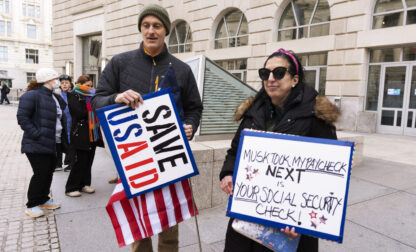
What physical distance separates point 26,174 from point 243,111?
205 inches

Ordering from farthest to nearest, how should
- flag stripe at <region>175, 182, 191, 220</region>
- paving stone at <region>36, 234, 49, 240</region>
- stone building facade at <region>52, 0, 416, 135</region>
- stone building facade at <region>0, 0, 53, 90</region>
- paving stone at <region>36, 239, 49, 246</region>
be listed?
1. stone building facade at <region>0, 0, 53, 90</region>
2. stone building facade at <region>52, 0, 416, 135</region>
3. paving stone at <region>36, 234, 49, 240</region>
4. paving stone at <region>36, 239, 49, 246</region>
5. flag stripe at <region>175, 182, 191, 220</region>

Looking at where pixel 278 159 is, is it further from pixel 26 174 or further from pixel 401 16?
pixel 401 16

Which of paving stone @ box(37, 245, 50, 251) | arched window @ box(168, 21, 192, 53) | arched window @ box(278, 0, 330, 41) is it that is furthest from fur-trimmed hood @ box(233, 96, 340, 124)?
arched window @ box(168, 21, 192, 53)

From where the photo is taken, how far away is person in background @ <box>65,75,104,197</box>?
4434 mm

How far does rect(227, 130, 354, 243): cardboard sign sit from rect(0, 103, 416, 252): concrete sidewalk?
163cm

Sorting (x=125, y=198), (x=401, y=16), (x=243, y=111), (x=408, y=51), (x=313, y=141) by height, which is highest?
(x=401, y=16)

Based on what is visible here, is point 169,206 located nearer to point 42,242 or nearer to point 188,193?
point 188,193

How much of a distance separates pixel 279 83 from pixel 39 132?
10.0 feet

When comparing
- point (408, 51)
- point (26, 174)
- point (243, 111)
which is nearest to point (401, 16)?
point (408, 51)

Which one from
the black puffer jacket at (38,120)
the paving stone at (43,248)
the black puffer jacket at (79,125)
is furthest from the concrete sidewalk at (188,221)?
the black puffer jacket at (38,120)

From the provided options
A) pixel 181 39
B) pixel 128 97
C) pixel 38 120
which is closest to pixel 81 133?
pixel 38 120

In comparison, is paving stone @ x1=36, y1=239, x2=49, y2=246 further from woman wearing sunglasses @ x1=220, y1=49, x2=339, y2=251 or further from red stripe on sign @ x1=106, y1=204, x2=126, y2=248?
woman wearing sunglasses @ x1=220, y1=49, x2=339, y2=251

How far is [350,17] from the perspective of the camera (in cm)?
1191

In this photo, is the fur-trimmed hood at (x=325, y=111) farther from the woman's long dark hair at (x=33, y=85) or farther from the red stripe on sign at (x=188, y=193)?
the woman's long dark hair at (x=33, y=85)
